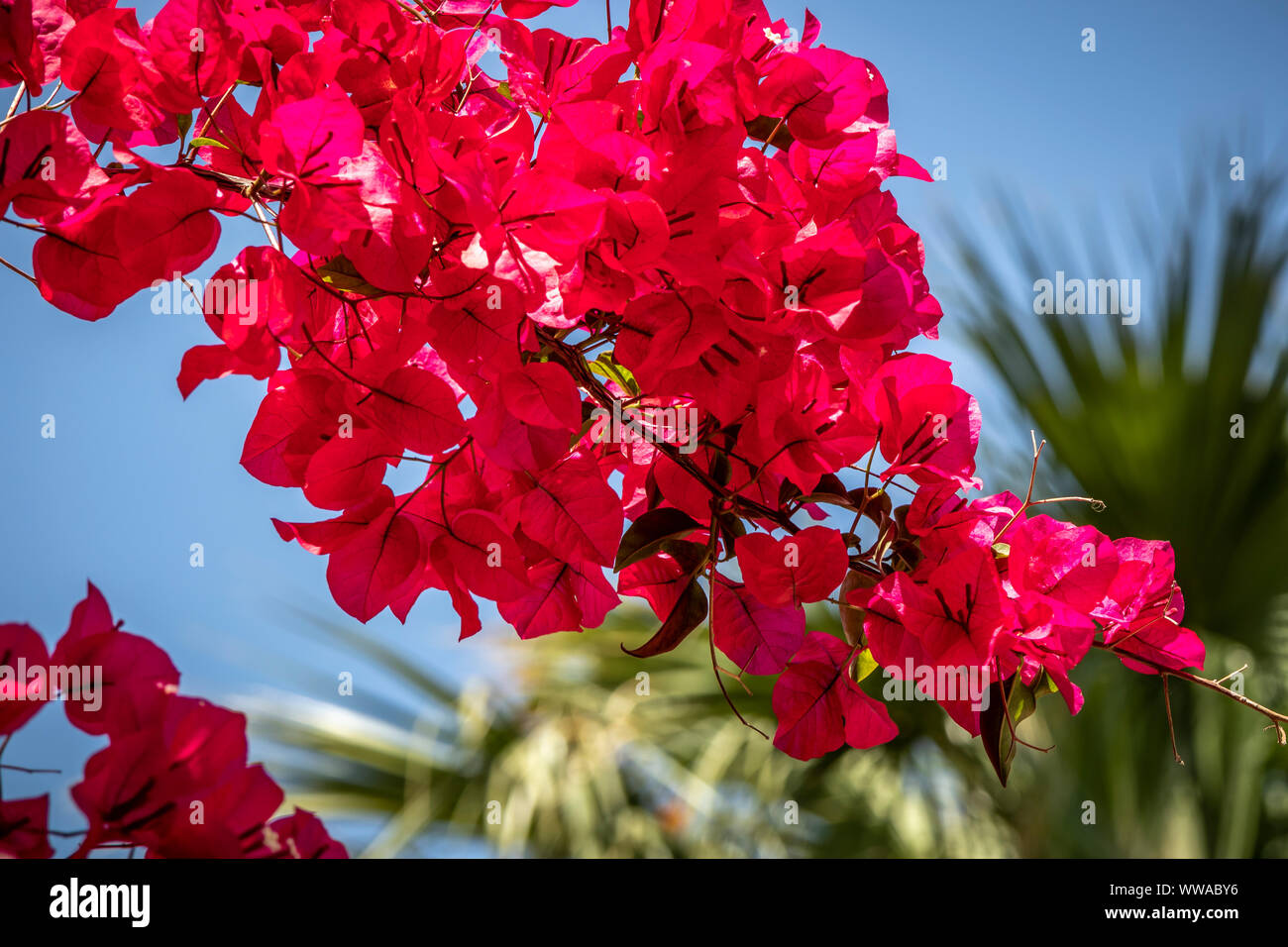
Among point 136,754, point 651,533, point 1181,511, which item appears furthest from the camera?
point 1181,511

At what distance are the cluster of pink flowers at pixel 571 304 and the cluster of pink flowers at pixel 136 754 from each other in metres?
0.10

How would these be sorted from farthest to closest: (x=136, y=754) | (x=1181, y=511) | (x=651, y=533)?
(x=1181, y=511), (x=651, y=533), (x=136, y=754)

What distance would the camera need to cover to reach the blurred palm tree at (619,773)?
165 centimetres

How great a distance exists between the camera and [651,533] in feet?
1.15

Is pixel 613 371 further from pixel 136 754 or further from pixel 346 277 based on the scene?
pixel 136 754

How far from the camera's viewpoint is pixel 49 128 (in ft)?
0.90

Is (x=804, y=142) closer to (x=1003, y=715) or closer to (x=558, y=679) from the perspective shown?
(x=1003, y=715)

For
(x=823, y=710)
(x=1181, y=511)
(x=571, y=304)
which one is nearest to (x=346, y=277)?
(x=571, y=304)

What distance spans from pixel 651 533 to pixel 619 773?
163 centimetres

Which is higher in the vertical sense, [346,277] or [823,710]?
[346,277]
